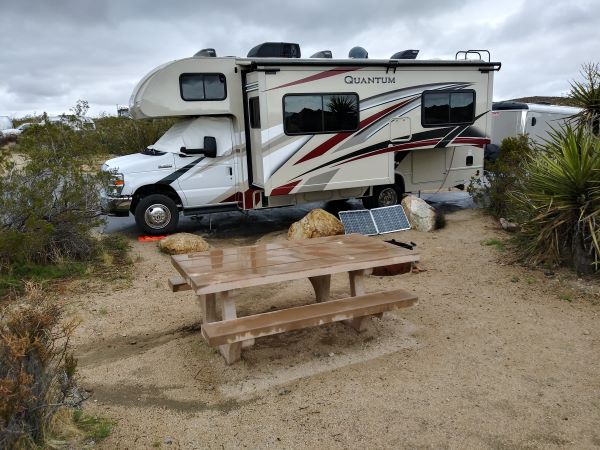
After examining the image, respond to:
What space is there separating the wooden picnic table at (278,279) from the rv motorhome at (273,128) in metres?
3.72

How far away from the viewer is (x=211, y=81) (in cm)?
834

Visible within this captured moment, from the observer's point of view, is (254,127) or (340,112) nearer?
(254,127)

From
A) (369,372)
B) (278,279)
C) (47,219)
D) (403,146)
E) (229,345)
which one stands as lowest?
(369,372)

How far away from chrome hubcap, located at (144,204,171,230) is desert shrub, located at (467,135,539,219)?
533 cm

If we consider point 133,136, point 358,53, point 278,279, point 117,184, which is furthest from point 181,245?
point 133,136

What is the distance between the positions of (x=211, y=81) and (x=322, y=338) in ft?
17.0

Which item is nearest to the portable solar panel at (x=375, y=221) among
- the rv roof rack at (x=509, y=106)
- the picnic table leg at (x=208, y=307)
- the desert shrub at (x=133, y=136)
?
the picnic table leg at (x=208, y=307)

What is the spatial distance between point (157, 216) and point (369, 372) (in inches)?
218

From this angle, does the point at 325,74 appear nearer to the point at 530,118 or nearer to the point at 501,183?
the point at 501,183

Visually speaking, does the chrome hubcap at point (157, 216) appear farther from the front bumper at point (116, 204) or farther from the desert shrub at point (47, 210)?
the desert shrub at point (47, 210)

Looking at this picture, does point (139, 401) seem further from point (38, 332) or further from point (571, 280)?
point (571, 280)

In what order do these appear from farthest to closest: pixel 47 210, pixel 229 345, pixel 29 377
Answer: pixel 47 210, pixel 229 345, pixel 29 377

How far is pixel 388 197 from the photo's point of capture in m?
9.87

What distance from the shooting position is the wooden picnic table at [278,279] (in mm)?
3715
